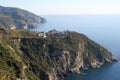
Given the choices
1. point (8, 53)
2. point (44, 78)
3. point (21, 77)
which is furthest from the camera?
point (44, 78)

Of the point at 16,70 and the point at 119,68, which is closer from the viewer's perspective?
the point at 16,70

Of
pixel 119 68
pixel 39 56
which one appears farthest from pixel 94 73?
pixel 39 56

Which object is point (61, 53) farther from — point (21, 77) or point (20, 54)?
point (21, 77)

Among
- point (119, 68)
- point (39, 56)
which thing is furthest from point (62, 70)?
point (119, 68)

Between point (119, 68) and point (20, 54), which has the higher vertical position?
point (20, 54)

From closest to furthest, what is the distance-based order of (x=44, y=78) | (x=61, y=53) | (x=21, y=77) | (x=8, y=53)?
(x=21, y=77) → (x=8, y=53) → (x=44, y=78) → (x=61, y=53)

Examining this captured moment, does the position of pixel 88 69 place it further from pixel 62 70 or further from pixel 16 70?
pixel 16 70
